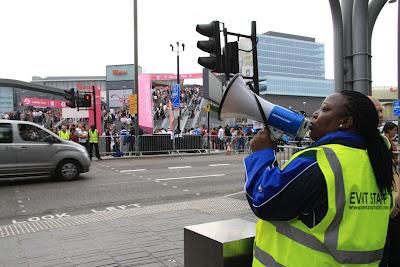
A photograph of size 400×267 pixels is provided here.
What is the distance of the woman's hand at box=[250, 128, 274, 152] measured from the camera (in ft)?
6.00

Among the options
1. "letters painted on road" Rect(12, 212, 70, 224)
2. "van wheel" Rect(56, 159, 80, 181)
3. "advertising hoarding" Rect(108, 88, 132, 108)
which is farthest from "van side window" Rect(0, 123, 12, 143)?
"advertising hoarding" Rect(108, 88, 132, 108)

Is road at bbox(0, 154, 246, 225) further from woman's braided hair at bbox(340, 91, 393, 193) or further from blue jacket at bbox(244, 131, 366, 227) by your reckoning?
woman's braided hair at bbox(340, 91, 393, 193)

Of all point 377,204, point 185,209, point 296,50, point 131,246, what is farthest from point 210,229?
point 296,50

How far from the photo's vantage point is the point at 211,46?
6293 mm

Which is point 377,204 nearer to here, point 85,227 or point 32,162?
point 85,227

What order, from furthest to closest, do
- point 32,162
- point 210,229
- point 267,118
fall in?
point 32,162 < point 210,229 < point 267,118

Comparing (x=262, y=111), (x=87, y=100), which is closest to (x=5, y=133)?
(x=262, y=111)

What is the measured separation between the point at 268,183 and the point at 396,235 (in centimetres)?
169

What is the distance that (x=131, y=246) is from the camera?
500 cm

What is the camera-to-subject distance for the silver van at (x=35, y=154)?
11391mm

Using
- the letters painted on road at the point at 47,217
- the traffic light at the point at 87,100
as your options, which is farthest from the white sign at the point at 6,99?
the letters painted on road at the point at 47,217

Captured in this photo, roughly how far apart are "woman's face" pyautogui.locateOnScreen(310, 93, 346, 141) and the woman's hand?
194 millimetres

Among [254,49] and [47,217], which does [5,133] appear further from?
[254,49]

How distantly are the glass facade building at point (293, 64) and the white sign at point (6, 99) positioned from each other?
87.5 meters
